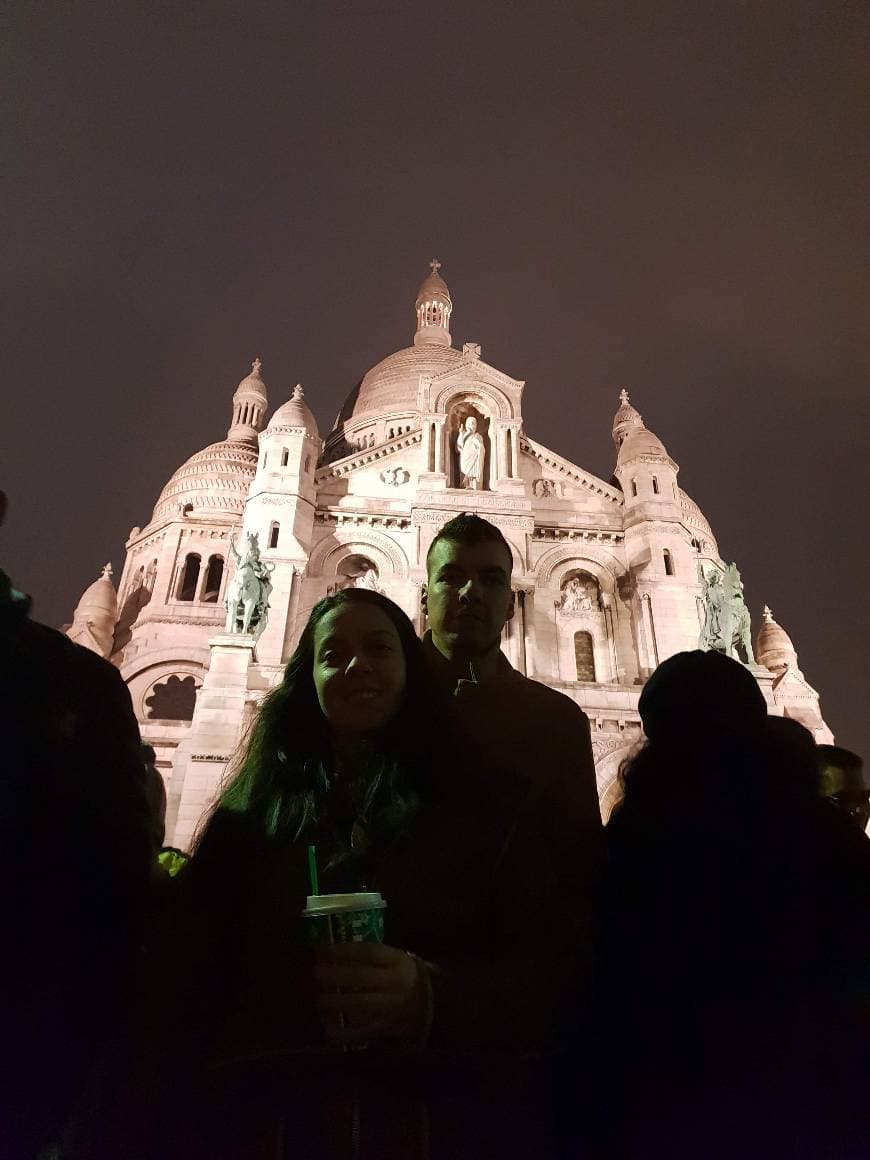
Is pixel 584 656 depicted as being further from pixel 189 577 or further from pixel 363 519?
pixel 189 577

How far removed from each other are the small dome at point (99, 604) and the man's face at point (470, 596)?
31291 millimetres

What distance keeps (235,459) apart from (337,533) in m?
18.6

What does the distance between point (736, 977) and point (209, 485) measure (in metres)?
37.1

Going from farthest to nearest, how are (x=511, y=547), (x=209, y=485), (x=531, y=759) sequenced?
(x=209, y=485), (x=511, y=547), (x=531, y=759)

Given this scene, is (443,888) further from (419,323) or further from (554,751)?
(419,323)

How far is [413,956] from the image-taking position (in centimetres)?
218

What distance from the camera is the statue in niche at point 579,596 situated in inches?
886

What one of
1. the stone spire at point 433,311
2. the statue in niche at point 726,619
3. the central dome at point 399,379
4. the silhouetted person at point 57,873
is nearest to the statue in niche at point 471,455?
the statue in niche at point 726,619

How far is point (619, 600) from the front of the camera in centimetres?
2244

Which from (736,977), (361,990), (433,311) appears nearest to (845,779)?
(736,977)

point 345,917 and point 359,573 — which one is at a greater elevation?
point 359,573

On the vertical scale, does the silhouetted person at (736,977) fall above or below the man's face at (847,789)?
below

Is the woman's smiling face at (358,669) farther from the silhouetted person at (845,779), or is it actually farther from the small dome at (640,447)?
the small dome at (640,447)

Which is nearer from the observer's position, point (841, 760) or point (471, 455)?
point (841, 760)
